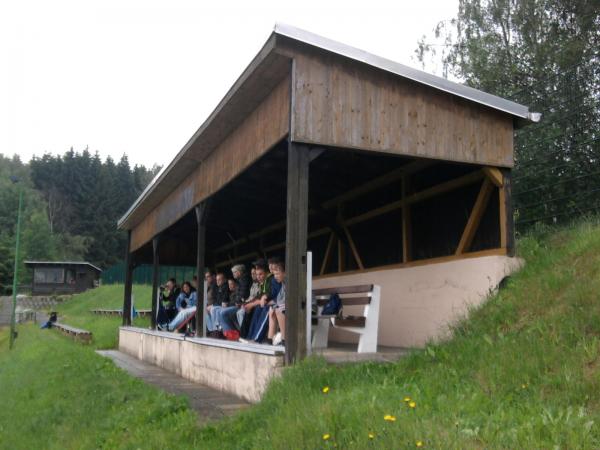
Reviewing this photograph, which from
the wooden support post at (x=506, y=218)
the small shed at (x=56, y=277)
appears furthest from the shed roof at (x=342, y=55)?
the small shed at (x=56, y=277)

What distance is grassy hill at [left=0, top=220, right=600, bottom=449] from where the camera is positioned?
4.18 meters

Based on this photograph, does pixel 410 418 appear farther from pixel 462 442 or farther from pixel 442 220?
pixel 442 220

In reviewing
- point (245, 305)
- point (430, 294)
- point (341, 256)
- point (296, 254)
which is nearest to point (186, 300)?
point (341, 256)

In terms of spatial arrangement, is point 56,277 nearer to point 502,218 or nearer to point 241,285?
point 241,285

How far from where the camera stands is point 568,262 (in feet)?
24.5

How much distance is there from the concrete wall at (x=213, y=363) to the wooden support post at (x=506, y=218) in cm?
334

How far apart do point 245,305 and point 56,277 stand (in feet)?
172

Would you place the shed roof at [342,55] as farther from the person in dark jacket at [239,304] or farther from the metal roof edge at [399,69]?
the person in dark jacket at [239,304]

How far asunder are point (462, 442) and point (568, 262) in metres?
4.27

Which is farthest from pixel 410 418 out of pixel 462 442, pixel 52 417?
pixel 52 417

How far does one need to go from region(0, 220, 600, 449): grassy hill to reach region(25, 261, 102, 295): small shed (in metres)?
51.2

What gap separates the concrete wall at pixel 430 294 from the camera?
8047 millimetres

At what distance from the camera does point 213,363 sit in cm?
920

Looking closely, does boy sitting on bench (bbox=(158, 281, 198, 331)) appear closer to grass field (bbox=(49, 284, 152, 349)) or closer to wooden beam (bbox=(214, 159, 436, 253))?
wooden beam (bbox=(214, 159, 436, 253))
